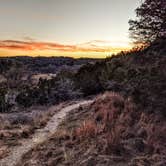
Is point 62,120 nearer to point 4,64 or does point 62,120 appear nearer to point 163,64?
point 163,64

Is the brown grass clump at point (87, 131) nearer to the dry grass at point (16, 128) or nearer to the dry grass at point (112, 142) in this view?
the dry grass at point (112, 142)

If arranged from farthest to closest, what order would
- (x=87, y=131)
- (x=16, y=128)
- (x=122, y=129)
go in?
(x=16, y=128) < (x=87, y=131) < (x=122, y=129)

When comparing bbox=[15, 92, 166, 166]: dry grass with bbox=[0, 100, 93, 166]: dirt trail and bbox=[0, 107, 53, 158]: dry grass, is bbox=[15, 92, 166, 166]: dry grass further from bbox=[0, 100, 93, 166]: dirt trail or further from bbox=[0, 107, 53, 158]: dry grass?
bbox=[0, 107, 53, 158]: dry grass

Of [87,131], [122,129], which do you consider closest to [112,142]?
[122,129]

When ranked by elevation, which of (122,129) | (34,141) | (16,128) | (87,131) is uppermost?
(122,129)

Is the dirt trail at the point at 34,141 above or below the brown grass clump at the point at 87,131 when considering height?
below

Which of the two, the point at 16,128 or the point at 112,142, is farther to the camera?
the point at 16,128

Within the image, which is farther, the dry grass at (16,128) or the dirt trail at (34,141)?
the dry grass at (16,128)

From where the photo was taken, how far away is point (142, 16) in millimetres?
29688

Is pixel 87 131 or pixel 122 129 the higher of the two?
pixel 122 129

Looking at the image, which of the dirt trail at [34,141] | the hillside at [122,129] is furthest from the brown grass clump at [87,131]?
the dirt trail at [34,141]

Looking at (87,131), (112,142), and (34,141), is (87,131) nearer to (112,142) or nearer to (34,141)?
(112,142)

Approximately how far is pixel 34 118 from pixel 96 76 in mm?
10592

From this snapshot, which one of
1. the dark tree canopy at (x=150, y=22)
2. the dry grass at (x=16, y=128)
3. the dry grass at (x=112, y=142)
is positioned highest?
the dark tree canopy at (x=150, y=22)
